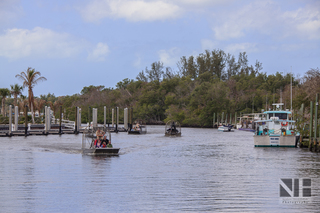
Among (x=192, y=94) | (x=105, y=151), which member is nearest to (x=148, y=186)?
(x=105, y=151)

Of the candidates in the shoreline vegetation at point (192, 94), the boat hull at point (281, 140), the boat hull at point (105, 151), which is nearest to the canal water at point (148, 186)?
the boat hull at point (105, 151)

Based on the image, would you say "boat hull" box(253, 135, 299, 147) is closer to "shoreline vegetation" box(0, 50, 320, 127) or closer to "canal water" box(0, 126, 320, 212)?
"canal water" box(0, 126, 320, 212)

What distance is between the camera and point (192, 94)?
154m

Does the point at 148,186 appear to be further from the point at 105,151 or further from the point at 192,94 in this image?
the point at 192,94

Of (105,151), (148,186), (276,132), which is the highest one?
(276,132)

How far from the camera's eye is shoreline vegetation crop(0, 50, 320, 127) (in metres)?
148

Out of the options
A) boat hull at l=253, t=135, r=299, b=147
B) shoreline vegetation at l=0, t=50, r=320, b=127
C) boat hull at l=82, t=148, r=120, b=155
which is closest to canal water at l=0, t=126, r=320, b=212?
boat hull at l=82, t=148, r=120, b=155

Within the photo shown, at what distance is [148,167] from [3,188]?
1096 cm

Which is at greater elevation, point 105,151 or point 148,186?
point 105,151

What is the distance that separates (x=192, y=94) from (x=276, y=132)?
106 metres

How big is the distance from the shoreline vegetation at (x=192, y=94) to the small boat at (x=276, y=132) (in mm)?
→ 84190

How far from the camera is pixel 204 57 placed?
179 m

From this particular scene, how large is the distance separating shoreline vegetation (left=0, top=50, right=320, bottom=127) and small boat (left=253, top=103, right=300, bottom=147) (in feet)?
276

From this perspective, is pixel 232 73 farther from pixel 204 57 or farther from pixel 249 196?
pixel 249 196
